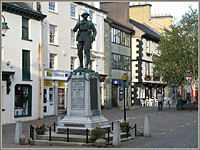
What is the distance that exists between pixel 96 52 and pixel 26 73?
12342mm

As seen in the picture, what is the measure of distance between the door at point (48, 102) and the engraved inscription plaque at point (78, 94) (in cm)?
1522

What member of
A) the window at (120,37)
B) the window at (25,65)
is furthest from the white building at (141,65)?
the window at (25,65)

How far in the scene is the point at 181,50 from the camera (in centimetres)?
3419

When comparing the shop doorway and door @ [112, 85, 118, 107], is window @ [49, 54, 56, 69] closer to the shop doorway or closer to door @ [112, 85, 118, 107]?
the shop doorway

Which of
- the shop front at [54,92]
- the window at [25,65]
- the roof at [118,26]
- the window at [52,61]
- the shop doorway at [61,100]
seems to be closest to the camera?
the window at [25,65]

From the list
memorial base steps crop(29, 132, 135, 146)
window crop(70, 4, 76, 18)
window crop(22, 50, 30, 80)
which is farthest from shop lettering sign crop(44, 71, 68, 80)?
memorial base steps crop(29, 132, 135, 146)

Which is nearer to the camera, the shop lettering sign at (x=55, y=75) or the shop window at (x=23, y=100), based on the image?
the shop window at (x=23, y=100)

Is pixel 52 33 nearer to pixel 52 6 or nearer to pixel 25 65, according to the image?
pixel 52 6

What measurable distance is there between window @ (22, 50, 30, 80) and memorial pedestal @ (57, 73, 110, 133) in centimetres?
1277

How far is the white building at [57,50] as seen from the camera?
2983 centimetres

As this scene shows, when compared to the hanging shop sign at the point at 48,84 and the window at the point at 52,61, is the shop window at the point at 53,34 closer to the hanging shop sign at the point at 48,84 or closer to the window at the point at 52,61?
the window at the point at 52,61

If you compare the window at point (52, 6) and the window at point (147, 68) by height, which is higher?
the window at point (52, 6)

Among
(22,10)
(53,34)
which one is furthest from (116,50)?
(22,10)

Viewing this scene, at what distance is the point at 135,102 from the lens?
152 feet
